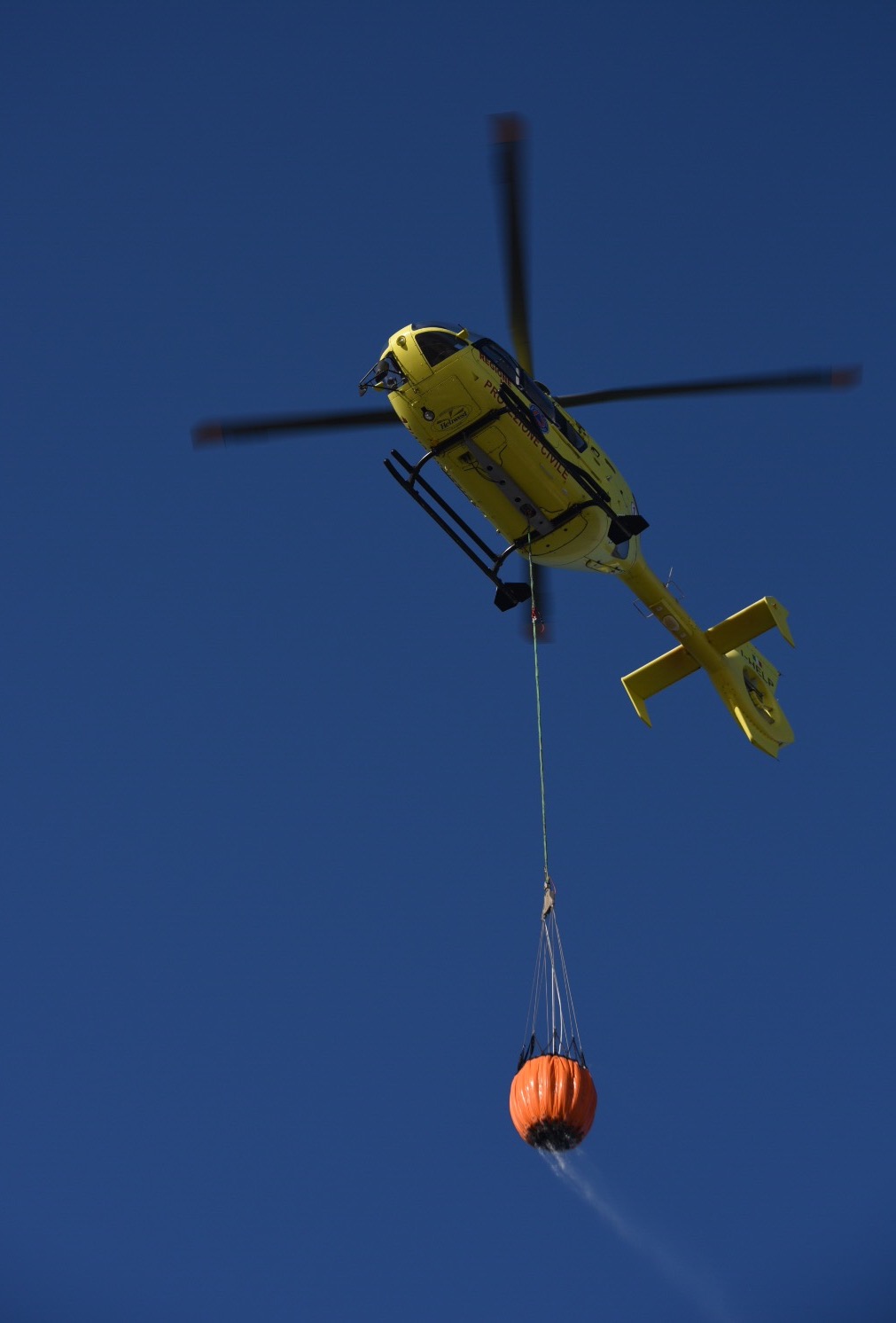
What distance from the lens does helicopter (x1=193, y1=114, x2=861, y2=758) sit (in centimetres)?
2288

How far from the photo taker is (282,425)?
24.4 metres

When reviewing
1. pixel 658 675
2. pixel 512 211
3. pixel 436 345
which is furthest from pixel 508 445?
pixel 658 675

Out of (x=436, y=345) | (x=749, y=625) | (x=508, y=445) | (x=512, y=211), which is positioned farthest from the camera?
(x=749, y=625)

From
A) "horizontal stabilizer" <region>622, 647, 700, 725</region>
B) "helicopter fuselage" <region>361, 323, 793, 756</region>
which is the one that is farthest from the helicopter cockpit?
"horizontal stabilizer" <region>622, 647, 700, 725</region>

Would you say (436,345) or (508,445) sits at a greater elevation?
(436,345)

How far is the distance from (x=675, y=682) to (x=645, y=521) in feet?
17.6

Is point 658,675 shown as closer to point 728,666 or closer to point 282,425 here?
point 728,666

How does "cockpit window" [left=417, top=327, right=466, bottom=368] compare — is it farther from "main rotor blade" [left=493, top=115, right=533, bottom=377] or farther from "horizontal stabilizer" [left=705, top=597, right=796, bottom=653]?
"horizontal stabilizer" [left=705, top=597, right=796, bottom=653]

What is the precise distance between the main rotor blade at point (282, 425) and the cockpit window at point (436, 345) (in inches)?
60.5

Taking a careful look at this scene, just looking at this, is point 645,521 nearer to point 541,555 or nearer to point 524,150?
point 541,555

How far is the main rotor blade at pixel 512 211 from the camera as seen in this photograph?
826 inches

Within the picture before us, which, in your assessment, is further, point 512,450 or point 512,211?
point 512,450

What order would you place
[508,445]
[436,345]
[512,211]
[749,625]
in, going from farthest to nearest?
[749,625]
[508,445]
[436,345]
[512,211]

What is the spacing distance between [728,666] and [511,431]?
8.78 metres
